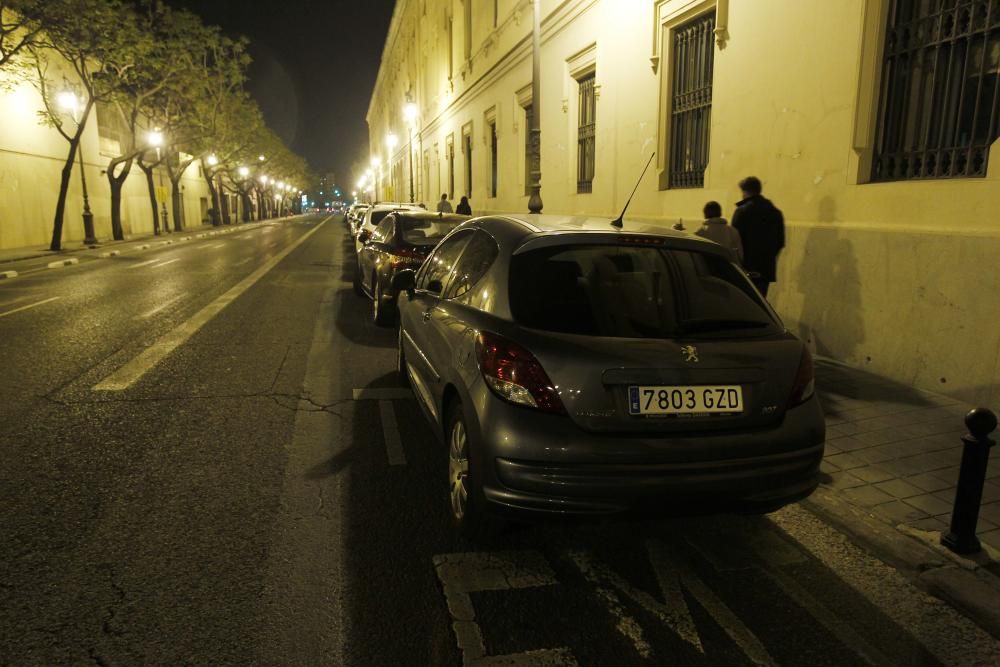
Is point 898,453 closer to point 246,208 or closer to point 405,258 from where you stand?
point 405,258

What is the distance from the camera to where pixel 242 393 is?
19.3 feet

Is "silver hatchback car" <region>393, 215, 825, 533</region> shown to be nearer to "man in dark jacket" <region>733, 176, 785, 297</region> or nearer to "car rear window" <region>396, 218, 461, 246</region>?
"man in dark jacket" <region>733, 176, 785, 297</region>

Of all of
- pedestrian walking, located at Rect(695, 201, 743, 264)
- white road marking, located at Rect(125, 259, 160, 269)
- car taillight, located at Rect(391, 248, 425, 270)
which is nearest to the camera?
pedestrian walking, located at Rect(695, 201, 743, 264)

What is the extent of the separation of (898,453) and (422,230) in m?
6.67

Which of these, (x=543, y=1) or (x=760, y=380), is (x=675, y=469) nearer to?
(x=760, y=380)

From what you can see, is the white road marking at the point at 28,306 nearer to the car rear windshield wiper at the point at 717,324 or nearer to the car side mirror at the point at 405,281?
the car side mirror at the point at 405,281

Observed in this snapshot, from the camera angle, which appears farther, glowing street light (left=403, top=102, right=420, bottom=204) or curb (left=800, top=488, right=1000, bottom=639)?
glowing street light (left=403, top=102, right=420, bottom=204)

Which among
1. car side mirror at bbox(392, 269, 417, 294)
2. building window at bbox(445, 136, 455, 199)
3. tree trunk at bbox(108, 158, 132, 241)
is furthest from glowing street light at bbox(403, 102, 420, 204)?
car side mirror at bbox(392, 269, 417, 294)

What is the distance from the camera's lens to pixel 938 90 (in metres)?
6.21

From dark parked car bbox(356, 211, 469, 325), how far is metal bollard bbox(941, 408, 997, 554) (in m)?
6.54

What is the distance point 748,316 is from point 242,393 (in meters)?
4.46

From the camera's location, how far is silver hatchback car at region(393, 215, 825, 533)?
110 inches

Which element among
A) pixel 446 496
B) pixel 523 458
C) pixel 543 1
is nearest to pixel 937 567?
pixel 523 458

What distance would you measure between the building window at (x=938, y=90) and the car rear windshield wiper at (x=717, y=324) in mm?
4072
